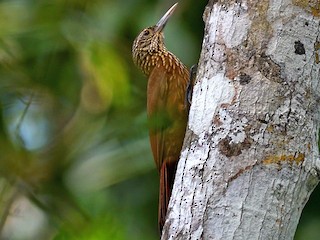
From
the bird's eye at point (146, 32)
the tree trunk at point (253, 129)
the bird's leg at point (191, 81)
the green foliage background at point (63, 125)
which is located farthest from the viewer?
the bird's eye at point (146, 32)

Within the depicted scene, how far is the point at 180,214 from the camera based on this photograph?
6.47 ft

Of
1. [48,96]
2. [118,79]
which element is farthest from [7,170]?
[118,79]

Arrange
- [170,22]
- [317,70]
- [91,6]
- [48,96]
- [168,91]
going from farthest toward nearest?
[170,22] → [168,91] → [91,6] → [317,70] → [48,96]

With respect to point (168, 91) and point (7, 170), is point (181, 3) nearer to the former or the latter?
point (168, 91)

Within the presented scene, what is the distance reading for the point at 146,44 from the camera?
370 centimetres

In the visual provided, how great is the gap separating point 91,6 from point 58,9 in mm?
580

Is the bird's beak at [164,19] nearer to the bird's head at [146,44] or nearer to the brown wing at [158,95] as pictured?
the bird's head at [146,44]

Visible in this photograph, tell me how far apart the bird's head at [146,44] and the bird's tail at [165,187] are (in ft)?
2.62

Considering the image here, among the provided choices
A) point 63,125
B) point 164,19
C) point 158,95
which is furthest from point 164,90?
point 63,125

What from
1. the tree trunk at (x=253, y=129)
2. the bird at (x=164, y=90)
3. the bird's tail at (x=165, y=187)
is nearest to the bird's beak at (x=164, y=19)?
the bird at (x=164, y=90)

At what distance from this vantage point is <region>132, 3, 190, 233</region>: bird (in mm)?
2877

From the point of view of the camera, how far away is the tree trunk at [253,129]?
6.21 ft

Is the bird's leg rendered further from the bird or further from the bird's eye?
the bird's eye

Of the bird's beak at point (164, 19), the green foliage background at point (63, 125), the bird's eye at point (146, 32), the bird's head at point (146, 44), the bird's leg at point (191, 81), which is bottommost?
the bird's leg at point (191, 81)
